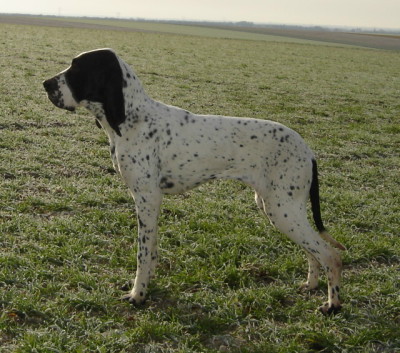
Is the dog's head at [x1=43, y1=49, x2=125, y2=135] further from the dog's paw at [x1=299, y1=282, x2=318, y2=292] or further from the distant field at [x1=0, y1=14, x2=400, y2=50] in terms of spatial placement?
the distant field at [x1=0, y1=14, x2=400, y2=50]

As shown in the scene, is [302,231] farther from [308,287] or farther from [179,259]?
[179,259]

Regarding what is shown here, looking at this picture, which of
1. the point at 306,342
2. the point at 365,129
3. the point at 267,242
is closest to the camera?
the point at 306,342

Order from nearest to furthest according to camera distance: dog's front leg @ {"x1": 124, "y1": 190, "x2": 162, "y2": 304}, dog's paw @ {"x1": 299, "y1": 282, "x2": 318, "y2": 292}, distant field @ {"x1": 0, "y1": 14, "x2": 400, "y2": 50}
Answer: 1. dog's front leg @ {"x1": 124, "y1": 190, "x2": 162, "y2": 304}
2. dog's paw @ {"x1": 299, "y1": 282, "x2": 318, "y2": 292}
3. distant field @ {"x1": 0, "y1": 14, "x2": 400, "y2": 50}

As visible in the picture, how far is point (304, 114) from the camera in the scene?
1558 centimetres

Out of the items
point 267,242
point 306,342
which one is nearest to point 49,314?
point 306,342

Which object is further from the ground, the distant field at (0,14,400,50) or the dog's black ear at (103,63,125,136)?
the distant field at (0,14,400,50)

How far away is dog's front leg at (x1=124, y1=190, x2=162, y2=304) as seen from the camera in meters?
4.59

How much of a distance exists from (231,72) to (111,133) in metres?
21.3

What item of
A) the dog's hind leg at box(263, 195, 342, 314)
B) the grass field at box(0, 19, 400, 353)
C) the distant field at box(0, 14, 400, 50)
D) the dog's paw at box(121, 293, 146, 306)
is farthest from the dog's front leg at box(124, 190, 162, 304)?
the distant field at box(0, 14, 400, 50)

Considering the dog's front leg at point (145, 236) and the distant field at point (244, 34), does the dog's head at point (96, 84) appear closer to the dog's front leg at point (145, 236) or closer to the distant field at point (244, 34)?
the dog's front leg at point (145, 236)

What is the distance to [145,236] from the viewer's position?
471cm

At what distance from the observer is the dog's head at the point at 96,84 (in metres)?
4.48

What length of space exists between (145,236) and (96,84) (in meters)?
1.41

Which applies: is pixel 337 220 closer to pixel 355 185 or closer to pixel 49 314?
pixel 355 185
